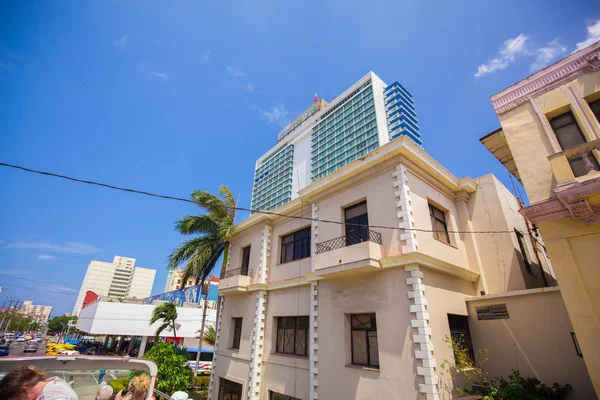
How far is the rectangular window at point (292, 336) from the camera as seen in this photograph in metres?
11.1

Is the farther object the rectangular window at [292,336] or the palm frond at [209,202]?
the palm frond at [209,202]

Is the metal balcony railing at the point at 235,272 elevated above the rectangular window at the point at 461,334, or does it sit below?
above

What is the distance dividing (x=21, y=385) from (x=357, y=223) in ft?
29.9

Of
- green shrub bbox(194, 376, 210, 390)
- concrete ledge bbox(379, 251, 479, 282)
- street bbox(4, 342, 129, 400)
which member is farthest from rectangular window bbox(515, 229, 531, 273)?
green shrub bbox(194, 376, 210, 390)

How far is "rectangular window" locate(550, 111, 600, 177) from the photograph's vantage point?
7145 mm

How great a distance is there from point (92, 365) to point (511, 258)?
42.6 feet

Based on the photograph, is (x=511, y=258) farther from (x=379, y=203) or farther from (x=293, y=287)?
(x=293, y=287)

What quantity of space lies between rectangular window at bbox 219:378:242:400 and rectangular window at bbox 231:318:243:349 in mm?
1625

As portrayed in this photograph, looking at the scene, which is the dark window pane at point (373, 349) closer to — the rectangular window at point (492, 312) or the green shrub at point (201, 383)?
the rectangular window at point (492, 312)

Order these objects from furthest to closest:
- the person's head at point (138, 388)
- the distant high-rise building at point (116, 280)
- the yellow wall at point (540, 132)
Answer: the distant high-rise building at point (116, 280) < the yellow wall at point (540, 132) < the person's head at point (138, 388)

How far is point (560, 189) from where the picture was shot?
6867 mm

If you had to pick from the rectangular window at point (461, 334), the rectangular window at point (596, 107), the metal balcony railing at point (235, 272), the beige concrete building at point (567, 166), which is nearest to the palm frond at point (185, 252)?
the metal balcony railing at point (235, 272)

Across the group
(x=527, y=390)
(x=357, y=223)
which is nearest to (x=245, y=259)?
(x=357, y=223)

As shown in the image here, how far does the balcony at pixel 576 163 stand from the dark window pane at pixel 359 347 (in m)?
7.02
